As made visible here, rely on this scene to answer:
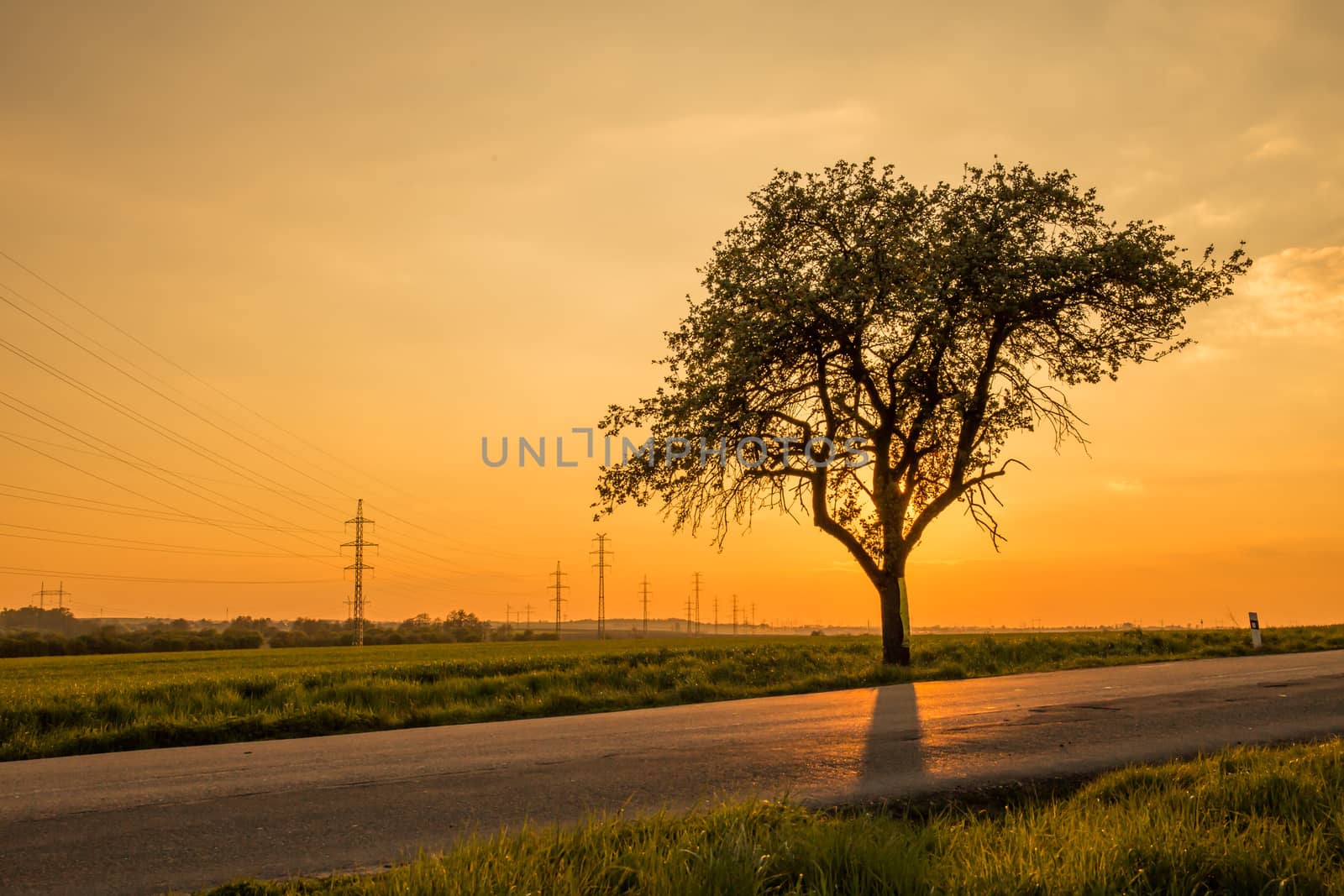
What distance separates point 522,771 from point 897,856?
13.7 ft

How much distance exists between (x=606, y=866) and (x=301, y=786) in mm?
3955

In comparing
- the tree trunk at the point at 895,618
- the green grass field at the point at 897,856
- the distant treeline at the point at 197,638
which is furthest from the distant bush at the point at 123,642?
the green grass field at the point at 897,856

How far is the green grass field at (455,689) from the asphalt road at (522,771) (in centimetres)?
206

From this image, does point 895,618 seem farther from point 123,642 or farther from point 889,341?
point 123,642

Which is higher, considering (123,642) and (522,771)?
(522,771)

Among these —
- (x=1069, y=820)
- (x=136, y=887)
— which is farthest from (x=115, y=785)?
(x=1069, y=820)

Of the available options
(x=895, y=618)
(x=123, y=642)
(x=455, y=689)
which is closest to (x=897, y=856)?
(x=455, y=689)

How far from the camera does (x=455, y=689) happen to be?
15.9 metres

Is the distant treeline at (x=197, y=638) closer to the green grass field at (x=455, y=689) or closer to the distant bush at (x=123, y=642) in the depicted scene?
the distant bush at (x=123, y=642)

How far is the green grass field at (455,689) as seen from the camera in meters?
12.2

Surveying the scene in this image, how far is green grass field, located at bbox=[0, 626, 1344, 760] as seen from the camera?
1225cm

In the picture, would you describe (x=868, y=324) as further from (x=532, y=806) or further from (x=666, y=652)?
(x=532, y=806)

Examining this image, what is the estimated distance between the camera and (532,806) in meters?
6.74

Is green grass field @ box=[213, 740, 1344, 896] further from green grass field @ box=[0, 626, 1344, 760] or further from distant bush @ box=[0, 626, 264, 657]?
distant bush @ box=[0, 626, 264, 657]
